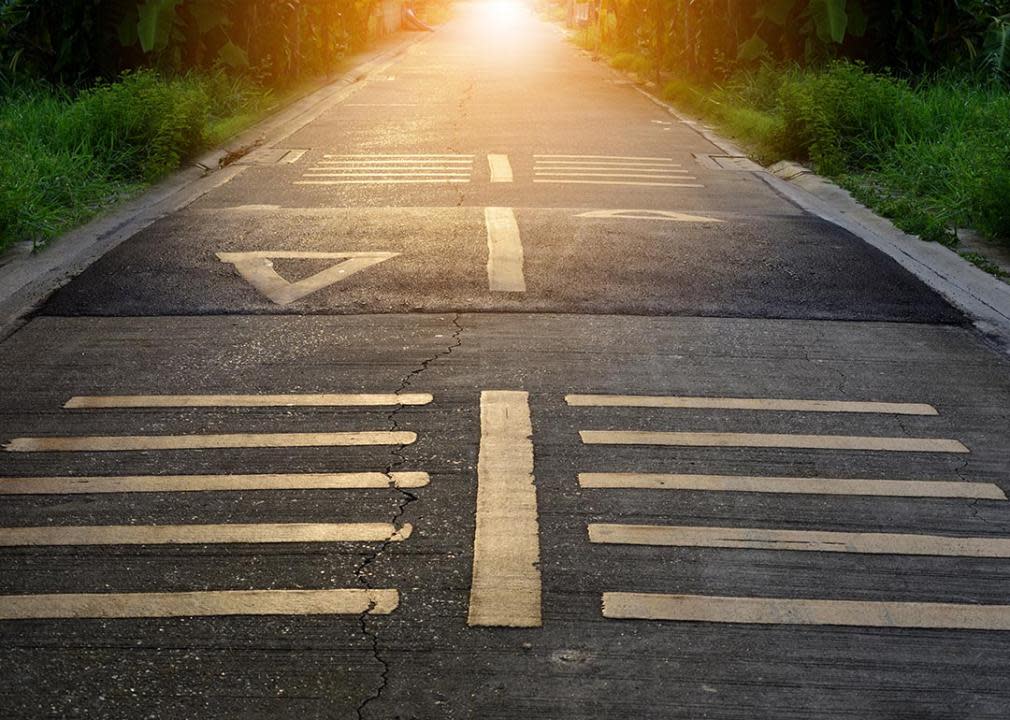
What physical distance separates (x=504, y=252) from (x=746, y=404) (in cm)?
331

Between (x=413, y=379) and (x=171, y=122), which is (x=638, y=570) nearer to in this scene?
(x=413, y=379)

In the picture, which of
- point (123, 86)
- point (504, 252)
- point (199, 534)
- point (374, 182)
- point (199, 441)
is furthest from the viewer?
point (123, 86)

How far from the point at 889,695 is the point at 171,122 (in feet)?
A: 35.8

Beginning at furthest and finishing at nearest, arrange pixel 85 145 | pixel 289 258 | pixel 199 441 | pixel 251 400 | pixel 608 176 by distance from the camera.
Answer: pixel 608 176 < pixel 85 145 < pixel 289 258 < pixel 251 400 < pixel 199 441

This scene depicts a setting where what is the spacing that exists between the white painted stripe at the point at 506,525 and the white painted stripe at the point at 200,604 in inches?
12.0

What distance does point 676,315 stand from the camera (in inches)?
281

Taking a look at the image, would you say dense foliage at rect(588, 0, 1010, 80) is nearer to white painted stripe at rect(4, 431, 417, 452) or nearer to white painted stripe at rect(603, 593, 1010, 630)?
white painted stripe at rect(4, 431, 417, 452)

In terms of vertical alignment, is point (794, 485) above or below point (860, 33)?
below

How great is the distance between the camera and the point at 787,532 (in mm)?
4309

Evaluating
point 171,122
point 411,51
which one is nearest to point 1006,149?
point 171,122

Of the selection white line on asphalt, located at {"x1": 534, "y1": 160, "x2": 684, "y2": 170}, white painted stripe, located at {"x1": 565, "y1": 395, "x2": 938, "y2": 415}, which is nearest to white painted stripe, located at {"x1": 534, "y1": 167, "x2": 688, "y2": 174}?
white line on asphalt, located at {"x1": 534, "y1": 160, "x2": 684, "y2": 170}

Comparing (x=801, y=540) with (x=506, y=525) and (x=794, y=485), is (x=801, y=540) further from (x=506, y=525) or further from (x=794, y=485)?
(x=506, y=525)

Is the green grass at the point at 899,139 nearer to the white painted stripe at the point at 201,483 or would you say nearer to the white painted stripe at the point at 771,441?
the white painted stripe at the point at 771,441

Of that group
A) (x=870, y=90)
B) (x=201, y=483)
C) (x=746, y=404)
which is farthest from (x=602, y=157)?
(x=201, y=483)
